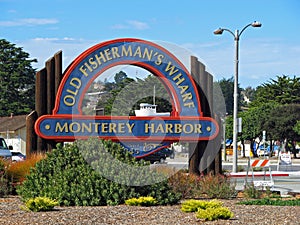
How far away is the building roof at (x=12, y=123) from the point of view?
61.0 metres

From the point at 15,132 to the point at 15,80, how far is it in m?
16.2

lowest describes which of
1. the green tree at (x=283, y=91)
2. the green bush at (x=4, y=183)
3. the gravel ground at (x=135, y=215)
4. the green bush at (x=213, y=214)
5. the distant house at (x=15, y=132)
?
the gravel ground at (x=135, y=215)

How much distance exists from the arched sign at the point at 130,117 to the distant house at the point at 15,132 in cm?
3955

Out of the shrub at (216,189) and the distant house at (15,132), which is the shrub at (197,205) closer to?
the shrub at (216,189)

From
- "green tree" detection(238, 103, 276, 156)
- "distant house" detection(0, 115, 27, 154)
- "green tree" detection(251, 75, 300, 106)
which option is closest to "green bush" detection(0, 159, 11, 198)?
"distant house" detection(0, 115, 27, 154)

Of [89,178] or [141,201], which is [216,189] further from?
[89,178]

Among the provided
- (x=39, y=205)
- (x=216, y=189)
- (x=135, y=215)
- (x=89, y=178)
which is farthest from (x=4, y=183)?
(x=135, y=215)

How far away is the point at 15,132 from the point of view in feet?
202

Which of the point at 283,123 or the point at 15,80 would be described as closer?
the point at 283,123

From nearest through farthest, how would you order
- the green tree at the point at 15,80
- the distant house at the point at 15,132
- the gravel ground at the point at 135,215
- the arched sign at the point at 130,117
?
the gravel ground at the point at 135,215 → the arched sign at the point at 130,117 → the distant house at the point at 15,132 → the green tree at the point at 15,80

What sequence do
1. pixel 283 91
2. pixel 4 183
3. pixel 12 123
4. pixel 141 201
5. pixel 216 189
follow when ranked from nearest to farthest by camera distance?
1. pixel 141 201
2. pixel 216 189
3. pixel 4 183
4. pixel 12 123
5. pixel 283 91

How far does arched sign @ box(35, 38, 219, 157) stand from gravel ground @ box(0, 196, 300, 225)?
618 centimetres

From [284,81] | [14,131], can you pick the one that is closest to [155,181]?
[14,131]

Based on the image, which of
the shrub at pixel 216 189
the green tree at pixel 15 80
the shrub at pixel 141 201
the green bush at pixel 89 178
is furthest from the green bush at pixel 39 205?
the green tree at pixel 15 80
